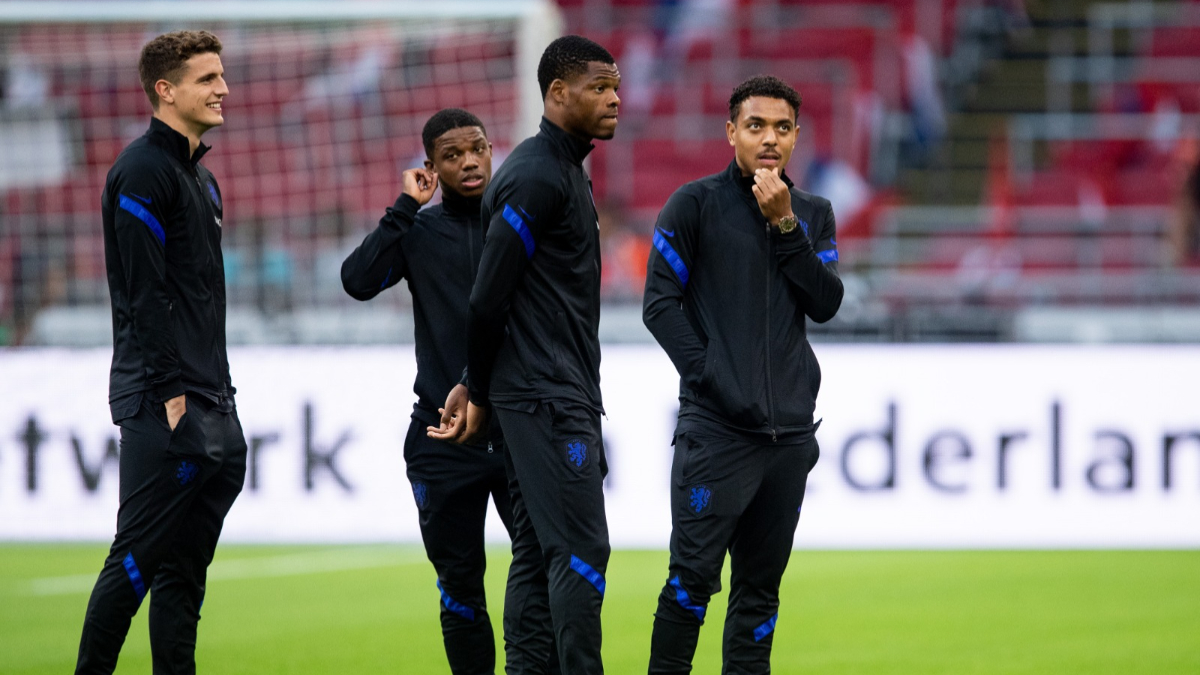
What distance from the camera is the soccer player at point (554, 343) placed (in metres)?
4.67

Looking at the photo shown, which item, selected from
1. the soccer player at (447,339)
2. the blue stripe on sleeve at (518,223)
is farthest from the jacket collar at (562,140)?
the soccer player at (447,339)

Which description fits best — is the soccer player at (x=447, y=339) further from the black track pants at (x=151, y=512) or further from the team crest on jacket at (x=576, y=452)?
the black track pants at (x=151, y=512)

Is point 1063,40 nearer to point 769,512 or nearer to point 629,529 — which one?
point 629,529

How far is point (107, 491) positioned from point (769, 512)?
21.5 ft

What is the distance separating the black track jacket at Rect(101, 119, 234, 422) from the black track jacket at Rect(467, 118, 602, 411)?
88 centimetres

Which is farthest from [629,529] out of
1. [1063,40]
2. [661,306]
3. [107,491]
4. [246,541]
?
[1063,40]

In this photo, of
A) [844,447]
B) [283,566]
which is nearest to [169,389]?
[283,566]

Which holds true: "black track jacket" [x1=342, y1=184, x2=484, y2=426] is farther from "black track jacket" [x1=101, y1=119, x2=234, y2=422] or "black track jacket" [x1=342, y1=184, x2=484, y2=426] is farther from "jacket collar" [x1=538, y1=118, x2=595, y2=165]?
"jacket collar" [x1=538, y1=118, x2=595, y2=165]

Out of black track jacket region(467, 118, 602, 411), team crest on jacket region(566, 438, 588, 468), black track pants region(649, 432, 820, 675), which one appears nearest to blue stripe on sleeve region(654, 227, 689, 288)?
black track jacket region(467, 118, 602, 411)

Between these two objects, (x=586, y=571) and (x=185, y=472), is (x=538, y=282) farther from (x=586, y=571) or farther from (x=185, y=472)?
(x=185, y=472)

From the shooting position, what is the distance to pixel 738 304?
4930 millimetres

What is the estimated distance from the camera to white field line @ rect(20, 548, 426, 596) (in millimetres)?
8867

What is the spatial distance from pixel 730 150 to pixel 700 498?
35.8ft

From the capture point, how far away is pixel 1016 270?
547 inches
